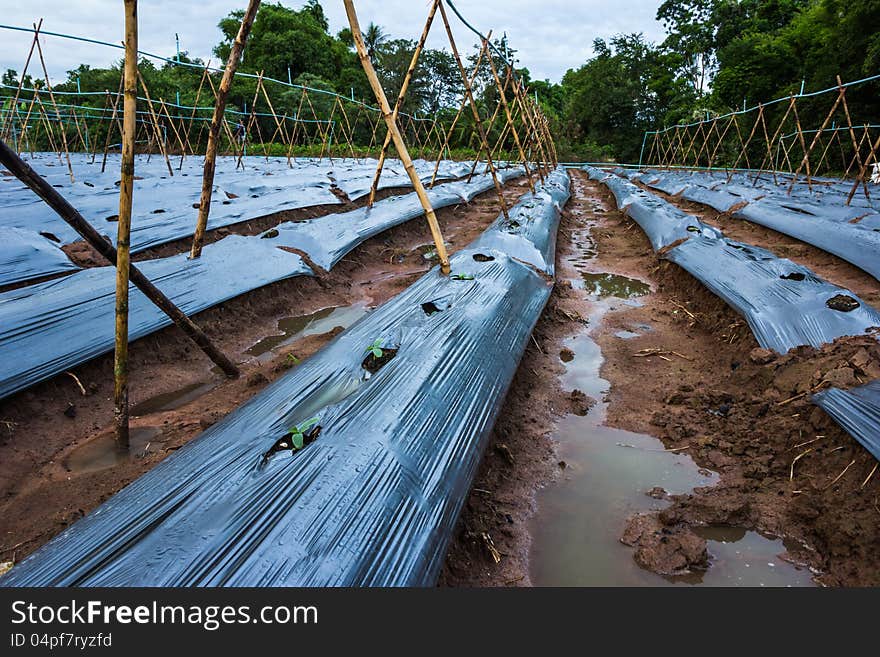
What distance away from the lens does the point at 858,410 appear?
84.1 inches

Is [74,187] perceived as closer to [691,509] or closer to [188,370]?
[188,370]

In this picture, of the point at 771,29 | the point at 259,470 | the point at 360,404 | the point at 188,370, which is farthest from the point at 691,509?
the point at 771,29

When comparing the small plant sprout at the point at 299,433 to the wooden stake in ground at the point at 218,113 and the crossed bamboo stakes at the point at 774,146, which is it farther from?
the crossed bamboo stakes at the point at 774,146

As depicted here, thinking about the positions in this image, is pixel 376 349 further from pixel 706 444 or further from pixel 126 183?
pixel 706 444

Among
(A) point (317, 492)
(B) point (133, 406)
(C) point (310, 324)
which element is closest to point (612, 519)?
(A) point (317, 492)

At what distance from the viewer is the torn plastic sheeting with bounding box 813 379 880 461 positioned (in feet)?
6.60

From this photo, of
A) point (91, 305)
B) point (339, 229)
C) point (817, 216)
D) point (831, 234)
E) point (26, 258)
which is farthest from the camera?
point (817, 216)

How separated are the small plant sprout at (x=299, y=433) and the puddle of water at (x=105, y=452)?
115cm

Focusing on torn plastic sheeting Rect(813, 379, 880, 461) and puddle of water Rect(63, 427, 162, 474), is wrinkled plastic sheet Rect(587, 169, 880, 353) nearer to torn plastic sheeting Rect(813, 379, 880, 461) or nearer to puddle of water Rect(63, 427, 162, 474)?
torn plastic sheeting Rect(813, 379, 880, 461)

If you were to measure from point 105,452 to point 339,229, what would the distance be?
158 inches

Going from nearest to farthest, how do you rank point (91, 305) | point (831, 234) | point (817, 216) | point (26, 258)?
point (91, 305), point (26, 258), point (831, 234), point (817, 216)

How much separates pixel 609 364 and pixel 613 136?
116ft

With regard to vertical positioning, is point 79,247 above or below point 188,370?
above

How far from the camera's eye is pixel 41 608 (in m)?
1.22
